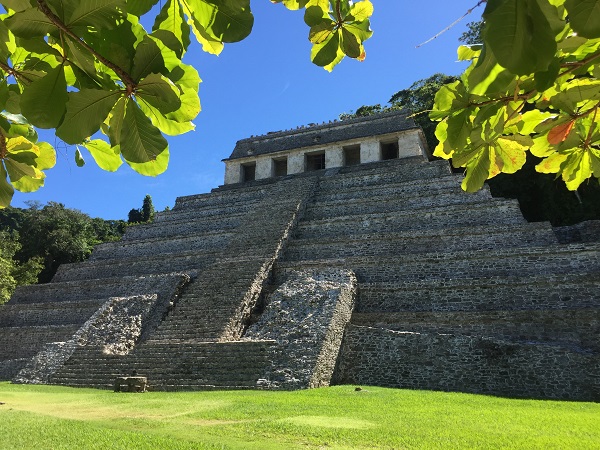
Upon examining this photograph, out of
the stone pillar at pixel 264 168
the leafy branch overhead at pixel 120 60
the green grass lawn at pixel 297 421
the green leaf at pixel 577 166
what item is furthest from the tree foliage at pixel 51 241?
the green leaf at pixel 577 166

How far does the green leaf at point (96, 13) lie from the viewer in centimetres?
112

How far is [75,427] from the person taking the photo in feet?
17.6

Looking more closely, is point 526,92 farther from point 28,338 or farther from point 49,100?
point 28,338

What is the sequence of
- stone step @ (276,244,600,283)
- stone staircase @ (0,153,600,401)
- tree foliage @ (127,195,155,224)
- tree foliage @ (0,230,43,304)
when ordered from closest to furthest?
stone staircase @ (0,153,600,401) → stone step @ (276,244,600,283) → tree foliage @ (0,230,43,304) → tree foliage @ (127,195,155,224)

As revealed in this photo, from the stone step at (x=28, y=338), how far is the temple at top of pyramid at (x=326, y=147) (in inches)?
517

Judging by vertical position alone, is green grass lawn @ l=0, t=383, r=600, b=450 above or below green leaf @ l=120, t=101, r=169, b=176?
below

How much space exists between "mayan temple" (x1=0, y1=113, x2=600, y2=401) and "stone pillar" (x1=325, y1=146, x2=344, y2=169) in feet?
11.3

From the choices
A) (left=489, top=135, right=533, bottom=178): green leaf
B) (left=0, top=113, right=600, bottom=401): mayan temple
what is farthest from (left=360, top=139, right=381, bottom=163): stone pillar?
(left=489, top=135, right=533, bottom=178): green leaf

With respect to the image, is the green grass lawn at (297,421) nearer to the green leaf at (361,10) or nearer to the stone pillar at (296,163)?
the green leaf at (361,10)

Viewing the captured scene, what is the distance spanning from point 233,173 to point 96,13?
24.6 meters

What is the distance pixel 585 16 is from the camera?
1005 millimetres

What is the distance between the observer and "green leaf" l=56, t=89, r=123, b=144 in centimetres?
121

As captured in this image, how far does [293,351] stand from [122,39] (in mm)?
8762

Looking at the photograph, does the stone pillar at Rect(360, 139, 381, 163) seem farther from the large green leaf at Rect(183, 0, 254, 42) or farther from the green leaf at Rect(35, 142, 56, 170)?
the large green leaf at Rect(183, 0, 254, 42)
